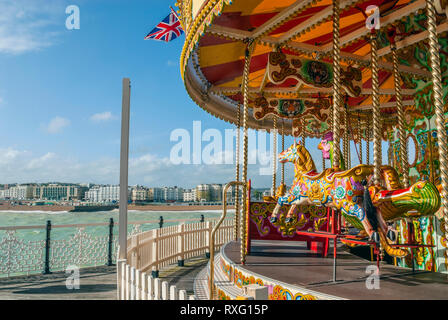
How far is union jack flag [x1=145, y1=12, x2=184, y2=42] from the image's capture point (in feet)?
31.9

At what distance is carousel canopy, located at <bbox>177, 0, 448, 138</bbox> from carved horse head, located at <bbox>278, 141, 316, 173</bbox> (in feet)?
4.06

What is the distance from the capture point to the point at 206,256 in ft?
36.8

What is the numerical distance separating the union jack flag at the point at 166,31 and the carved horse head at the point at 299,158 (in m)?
5.45

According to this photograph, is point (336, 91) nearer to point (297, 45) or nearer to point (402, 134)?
point (402, 134)

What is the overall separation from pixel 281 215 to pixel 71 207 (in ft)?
262

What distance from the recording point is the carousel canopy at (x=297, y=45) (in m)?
5.29

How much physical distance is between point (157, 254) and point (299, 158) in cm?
498

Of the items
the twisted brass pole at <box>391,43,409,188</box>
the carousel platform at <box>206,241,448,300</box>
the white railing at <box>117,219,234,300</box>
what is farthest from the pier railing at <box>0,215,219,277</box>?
the twisted brass pole at <box>391,43,409,188</box>

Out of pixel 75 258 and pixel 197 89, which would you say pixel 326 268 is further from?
pixel 75 258

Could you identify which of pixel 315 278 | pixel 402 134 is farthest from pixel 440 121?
pixel 315 278

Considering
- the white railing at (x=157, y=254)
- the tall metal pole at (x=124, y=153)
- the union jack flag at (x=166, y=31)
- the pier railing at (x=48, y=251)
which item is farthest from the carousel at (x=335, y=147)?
the pier railing at (x=48, y=251)

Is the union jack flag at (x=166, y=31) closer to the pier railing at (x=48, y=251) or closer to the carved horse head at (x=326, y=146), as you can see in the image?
the pier railing at (x=48, y=251)

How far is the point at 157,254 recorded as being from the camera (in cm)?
898
